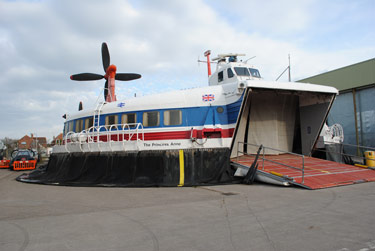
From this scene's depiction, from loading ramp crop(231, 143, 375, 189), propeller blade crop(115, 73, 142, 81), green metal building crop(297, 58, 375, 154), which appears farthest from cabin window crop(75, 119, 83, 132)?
green metal building crop(297, 58, 375, 154)

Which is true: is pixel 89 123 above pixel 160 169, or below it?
above

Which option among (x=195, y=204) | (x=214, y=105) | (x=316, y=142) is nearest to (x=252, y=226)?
(x=195, y=204)

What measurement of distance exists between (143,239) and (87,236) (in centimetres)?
87

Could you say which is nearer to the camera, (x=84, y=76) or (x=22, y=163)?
(x=84, y=76)

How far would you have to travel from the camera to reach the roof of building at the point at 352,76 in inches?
687

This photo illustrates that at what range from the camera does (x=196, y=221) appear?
4801 mm

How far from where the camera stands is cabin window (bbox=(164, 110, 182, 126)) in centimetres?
1059

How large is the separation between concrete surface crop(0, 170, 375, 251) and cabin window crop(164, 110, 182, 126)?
11.4 ft

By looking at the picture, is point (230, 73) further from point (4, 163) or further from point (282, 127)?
point (4, 163)

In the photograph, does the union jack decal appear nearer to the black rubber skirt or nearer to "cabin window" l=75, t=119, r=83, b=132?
the black rubber skirt

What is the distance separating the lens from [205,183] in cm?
928

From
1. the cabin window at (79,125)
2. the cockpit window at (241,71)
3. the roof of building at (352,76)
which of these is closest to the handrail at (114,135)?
the cabin window at (79,125)

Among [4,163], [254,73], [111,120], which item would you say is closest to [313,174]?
[254,73]

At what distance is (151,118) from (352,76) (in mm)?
14932
